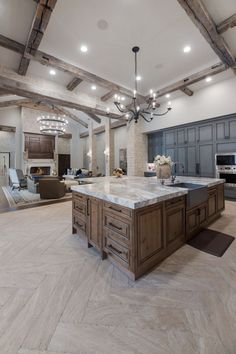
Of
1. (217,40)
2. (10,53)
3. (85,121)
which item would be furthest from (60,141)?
(217,40)

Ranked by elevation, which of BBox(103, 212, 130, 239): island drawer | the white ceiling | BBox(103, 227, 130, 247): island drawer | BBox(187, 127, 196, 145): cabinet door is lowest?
BBox(103, 227, 130, 247): island drawer

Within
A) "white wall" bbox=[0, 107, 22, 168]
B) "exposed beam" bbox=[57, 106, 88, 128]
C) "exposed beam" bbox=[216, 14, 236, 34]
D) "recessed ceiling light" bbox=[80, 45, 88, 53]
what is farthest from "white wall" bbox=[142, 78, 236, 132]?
"white wall" bbox=[0, 107, 22, 168]

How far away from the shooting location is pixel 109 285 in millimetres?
1797

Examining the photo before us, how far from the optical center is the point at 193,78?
523cm

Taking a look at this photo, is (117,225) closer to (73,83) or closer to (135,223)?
(135,223)

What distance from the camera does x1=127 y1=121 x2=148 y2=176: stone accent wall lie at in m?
8.09

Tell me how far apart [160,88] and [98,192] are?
5.65 meters

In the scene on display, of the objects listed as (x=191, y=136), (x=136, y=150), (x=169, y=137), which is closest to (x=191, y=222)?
(x=191, y=136)

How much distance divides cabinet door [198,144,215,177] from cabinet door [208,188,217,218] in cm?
269

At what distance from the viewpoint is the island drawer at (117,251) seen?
1.88 m

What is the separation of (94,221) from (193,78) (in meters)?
5.31

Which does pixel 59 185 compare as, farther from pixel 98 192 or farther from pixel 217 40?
pixel 217 40

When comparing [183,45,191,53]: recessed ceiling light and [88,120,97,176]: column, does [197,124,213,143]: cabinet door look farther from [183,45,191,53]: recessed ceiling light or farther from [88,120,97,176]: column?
[88,120,97,176]: column

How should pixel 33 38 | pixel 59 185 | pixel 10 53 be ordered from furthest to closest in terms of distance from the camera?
1. pixel 59 185
2. pixel 10 53
3. pixel 33 38
